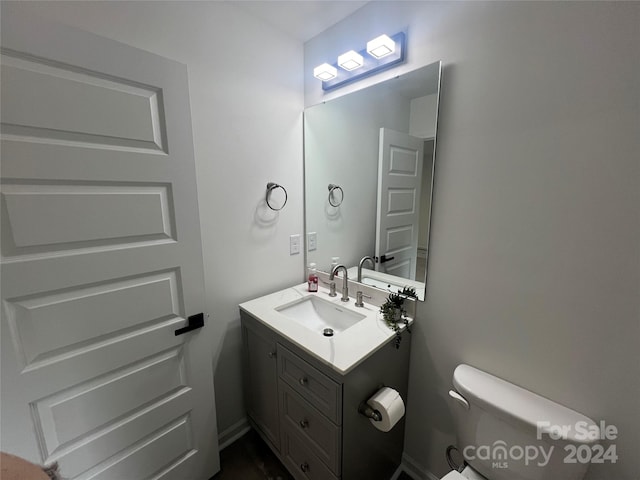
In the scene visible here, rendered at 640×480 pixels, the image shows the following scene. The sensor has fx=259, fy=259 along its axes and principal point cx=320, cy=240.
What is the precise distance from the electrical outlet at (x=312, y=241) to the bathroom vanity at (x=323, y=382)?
404 millimetres

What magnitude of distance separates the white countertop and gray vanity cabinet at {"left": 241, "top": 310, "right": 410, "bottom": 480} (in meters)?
0.04

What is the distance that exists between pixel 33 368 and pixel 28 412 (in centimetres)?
16

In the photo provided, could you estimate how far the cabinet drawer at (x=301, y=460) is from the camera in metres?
1.18

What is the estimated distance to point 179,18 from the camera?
3.92 ft

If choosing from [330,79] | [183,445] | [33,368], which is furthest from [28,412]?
[330,79]

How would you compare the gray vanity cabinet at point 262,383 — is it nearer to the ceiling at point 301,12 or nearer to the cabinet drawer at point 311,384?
the cabinet drawer at point 311,384

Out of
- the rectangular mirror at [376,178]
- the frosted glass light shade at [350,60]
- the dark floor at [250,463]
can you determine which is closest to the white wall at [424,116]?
the rectangular mirror at [376,178]

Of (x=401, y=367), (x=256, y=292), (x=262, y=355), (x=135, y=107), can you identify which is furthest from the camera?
(x=256, y=292)

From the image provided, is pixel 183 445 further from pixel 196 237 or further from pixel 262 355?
pixel 196 237

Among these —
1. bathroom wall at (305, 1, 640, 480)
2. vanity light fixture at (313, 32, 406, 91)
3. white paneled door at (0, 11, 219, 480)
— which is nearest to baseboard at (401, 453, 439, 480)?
bathroom wall at (305, 1, 640, 480)

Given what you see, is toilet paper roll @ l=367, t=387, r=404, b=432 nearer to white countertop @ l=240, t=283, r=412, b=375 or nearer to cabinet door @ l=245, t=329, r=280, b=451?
white countertop @ l=240, t=283, r=412, b=375

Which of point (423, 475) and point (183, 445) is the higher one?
point (183, 445)

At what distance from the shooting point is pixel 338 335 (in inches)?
47.9

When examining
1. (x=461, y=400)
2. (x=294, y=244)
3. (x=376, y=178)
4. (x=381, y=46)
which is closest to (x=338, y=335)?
(x=461, y=400)
